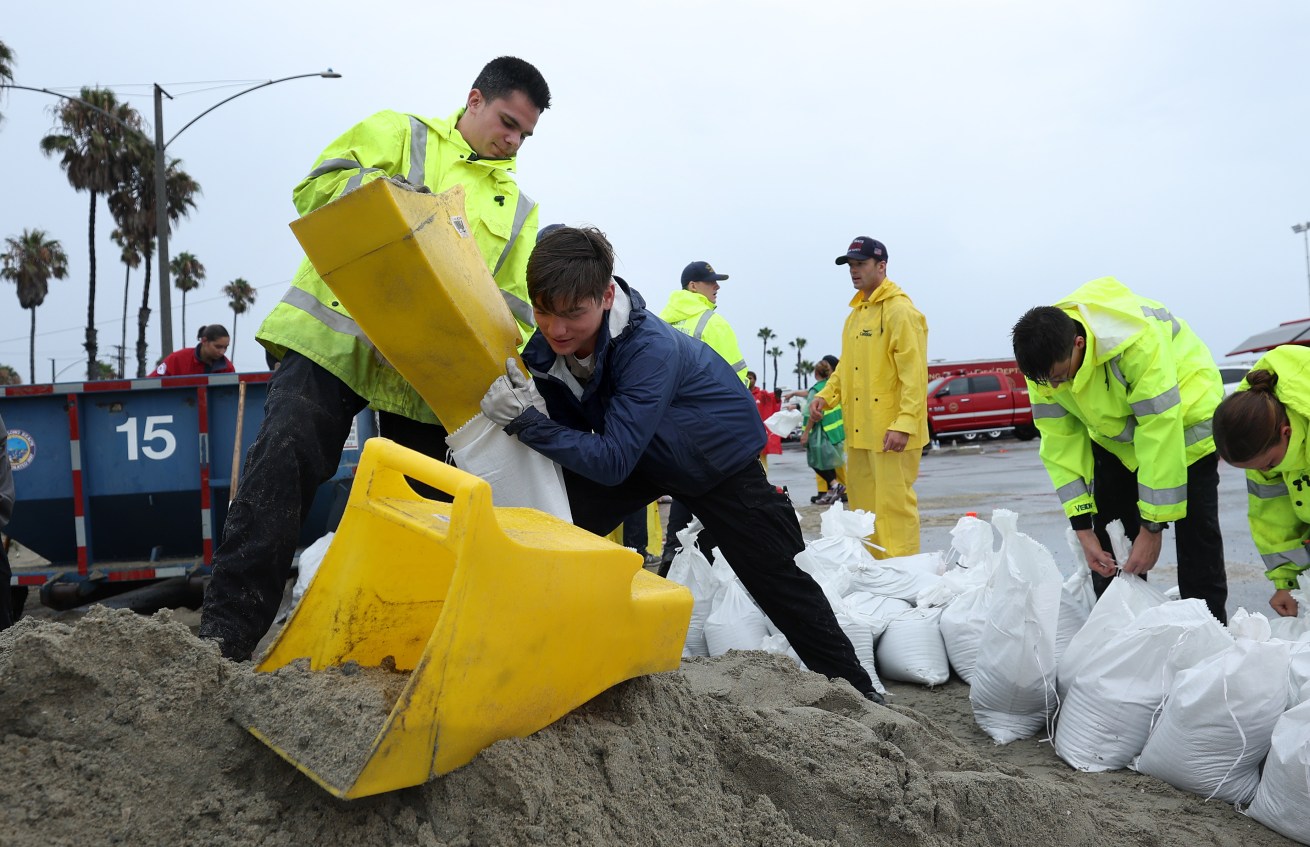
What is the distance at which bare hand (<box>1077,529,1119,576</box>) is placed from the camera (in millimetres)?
3420

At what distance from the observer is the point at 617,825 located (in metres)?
1.73

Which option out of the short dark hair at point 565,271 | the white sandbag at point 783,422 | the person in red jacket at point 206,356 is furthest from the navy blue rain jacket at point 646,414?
the person in red jacket at point 206,356

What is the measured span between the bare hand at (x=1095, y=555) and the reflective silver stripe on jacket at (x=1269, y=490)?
0.53 metres

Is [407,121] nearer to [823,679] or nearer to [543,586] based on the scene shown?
[543,586]

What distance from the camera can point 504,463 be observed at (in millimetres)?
2473

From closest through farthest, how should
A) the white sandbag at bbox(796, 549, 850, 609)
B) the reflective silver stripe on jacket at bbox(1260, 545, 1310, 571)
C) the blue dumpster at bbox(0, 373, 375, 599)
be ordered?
the reflective silver stripe on jacket at bbox(1260, 545, 1310, 571)
the white sandbag at bbox(796, 549, 850, 609)
the blue dumpster at bbox(0, 373, 375, 599)

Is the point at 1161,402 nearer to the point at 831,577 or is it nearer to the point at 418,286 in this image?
the point at 831,577

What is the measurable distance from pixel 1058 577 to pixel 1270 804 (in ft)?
2.83

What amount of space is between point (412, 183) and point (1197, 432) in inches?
109

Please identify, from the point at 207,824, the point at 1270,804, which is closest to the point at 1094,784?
the point at 1270,804

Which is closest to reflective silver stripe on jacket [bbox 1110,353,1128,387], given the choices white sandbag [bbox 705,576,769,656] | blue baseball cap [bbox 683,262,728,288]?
white sandbag [bbox 705,576,769,656]

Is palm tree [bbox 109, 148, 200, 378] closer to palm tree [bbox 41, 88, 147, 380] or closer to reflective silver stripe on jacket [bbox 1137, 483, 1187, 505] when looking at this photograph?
palm tree [bbox 41, 88, 147, 380]

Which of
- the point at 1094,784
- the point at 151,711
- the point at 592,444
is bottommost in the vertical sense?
the point at 1094,784

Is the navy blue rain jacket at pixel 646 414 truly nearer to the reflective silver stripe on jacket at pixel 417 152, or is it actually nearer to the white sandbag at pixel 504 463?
the white sandbag at pixel 504 463
